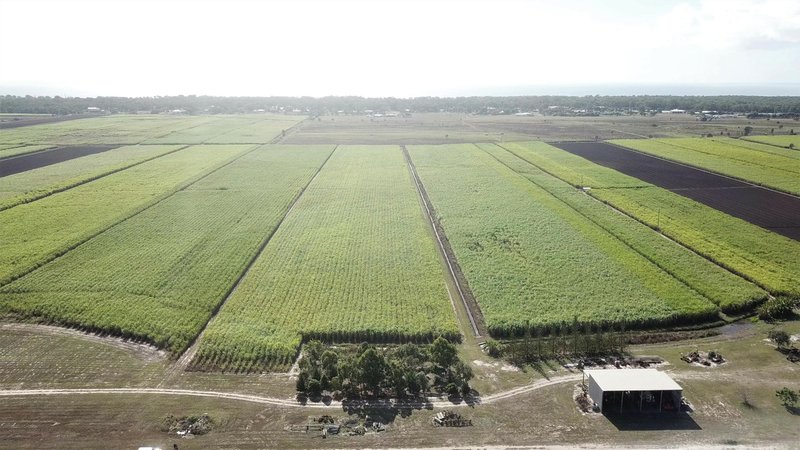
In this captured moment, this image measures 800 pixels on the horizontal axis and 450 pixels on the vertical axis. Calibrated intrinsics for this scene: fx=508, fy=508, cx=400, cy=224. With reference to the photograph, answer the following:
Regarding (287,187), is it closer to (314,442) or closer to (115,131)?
(314,442)

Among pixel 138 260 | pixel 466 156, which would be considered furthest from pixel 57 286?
pixel 466 156

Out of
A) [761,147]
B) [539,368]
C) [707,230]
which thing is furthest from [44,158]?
[761,147]

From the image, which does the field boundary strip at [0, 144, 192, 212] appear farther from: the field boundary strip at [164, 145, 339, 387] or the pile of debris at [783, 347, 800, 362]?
the pile of debris at [783, 347, 800, 362]

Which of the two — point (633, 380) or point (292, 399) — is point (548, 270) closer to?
point (633, 380)

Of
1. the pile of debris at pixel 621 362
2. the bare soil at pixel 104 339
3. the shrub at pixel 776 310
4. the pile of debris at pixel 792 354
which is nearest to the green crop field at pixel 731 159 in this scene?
the shrub at pixel 776 310

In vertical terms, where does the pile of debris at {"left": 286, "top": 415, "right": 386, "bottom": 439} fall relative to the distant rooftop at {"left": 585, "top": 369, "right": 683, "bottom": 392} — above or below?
below

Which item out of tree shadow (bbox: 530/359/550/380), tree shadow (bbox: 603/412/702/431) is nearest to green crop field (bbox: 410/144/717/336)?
tree shadow (bbox: 530/359/550/380)
